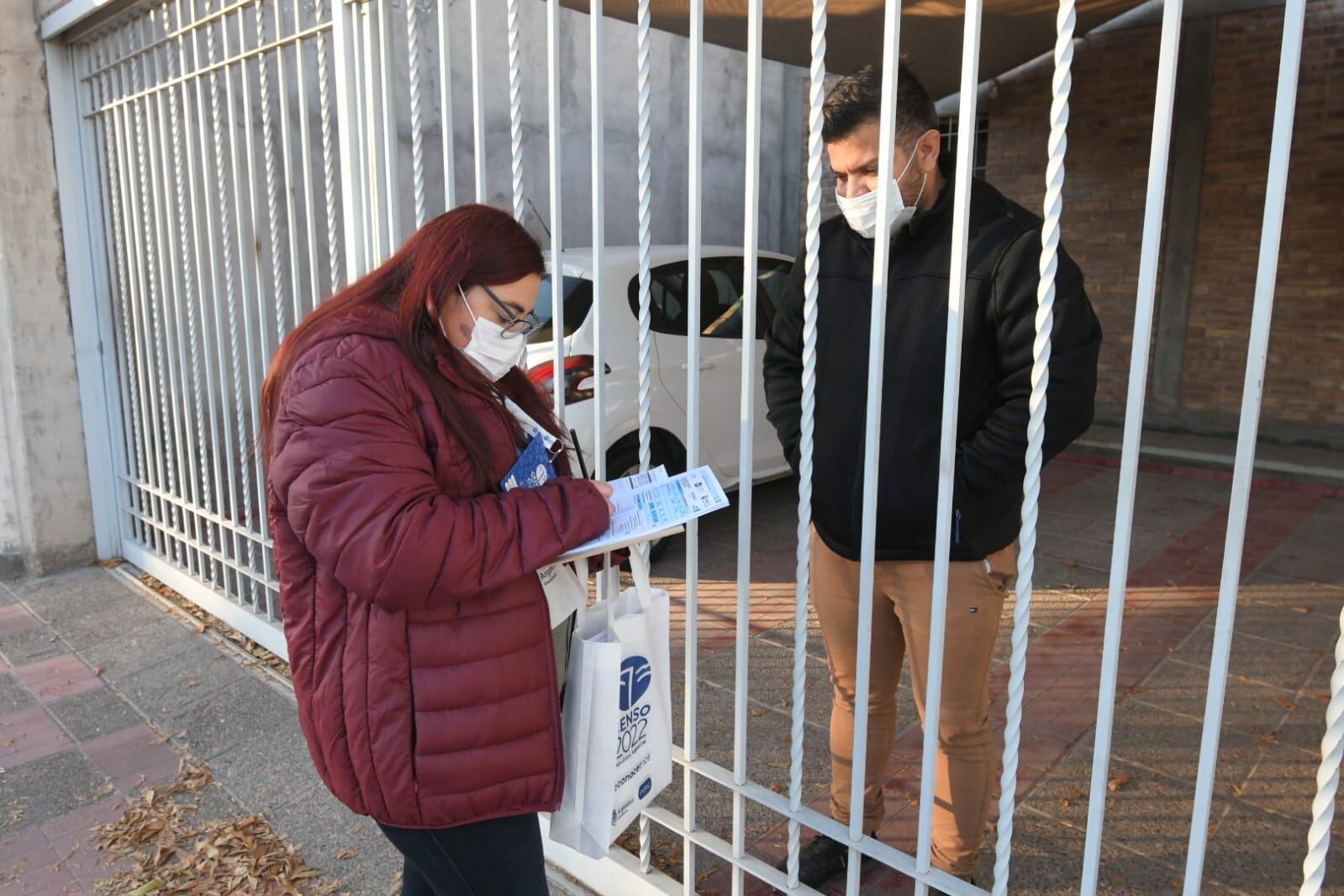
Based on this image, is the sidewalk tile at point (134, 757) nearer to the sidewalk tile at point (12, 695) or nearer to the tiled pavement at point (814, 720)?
the tiled pavement at point (814, 720)

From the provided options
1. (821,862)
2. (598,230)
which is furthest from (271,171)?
(821,862)

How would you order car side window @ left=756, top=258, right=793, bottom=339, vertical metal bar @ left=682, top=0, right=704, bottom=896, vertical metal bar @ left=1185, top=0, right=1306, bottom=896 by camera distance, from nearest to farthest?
1. vertical metal bar @ left=1185, top=0, right=1306, bottom=896
2. vertical metal bar @ left=682, top=0, right=704, bottom=896
3. car side window @ left=756, top=258, right=793, bottom=339

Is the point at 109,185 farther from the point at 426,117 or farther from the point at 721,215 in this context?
the point at 721,215

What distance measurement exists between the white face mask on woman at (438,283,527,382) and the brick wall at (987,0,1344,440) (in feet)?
27.3

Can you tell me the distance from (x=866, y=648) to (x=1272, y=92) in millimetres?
8303

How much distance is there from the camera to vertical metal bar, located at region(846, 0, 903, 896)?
1.69 metres

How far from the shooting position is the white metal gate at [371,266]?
149cm

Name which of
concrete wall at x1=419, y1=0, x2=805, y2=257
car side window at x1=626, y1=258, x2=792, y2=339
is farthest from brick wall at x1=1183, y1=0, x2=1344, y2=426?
car side window at x1=626, y1=258, x2=792, y2=339

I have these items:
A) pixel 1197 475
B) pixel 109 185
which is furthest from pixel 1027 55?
pixel 109 185

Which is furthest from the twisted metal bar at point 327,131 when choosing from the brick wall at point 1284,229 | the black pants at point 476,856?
the brick wall at point 1284,229

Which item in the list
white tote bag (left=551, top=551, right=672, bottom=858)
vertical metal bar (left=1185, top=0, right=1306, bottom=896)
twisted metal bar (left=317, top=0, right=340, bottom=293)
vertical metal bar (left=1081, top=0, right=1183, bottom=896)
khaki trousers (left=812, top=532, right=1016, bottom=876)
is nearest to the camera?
vertical metal bar (left=1185, top=0, right=1306, bottom=896)

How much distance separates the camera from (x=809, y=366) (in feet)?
6.23

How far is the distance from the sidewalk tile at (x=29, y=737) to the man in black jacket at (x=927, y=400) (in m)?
3.01

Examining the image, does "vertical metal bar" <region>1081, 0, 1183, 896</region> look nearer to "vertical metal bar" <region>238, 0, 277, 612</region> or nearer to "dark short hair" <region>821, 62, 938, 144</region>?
"dark short hair" <region>821, 62, 938, 144</region>
